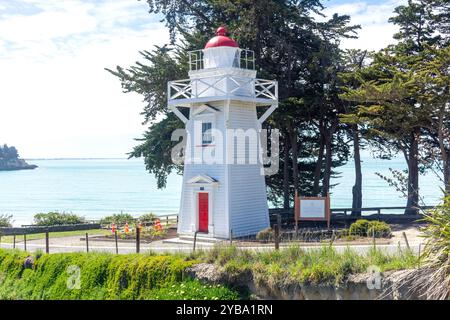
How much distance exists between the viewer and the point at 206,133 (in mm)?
24438

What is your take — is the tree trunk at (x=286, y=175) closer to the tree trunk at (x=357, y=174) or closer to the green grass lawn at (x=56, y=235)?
the tree trunk at (x=357, y=174)

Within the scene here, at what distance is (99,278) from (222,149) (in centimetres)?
854

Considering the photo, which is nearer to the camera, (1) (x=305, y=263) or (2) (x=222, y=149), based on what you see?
(1) (x=305, y=263)

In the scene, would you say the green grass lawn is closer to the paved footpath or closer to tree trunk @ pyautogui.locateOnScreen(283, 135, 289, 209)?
the paved footpath

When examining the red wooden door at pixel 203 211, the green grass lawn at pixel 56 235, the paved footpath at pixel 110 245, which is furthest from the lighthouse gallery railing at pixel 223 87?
the green grass lawn at pixel 56 235

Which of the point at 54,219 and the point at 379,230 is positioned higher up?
the point at 379,230

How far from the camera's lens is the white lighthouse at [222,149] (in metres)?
23.5

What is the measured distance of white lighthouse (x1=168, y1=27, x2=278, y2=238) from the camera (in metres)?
23.5

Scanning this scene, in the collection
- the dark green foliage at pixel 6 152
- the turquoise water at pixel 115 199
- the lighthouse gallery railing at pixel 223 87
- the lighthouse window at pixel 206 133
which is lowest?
the turquoise water at pixel 115 199

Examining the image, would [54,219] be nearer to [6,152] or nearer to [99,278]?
[99,278]

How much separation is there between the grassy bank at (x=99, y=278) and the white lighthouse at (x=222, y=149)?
675 cm

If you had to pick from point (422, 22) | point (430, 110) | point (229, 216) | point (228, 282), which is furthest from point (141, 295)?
point (422, 22)

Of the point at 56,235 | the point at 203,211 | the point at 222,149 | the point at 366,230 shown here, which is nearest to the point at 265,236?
the point at 203,211

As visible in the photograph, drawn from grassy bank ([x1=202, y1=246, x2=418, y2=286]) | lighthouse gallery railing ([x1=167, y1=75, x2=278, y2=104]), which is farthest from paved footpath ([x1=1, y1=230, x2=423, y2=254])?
lighthouse gallery railing ([x1=167, y1=75, x2=278, y2=104])
